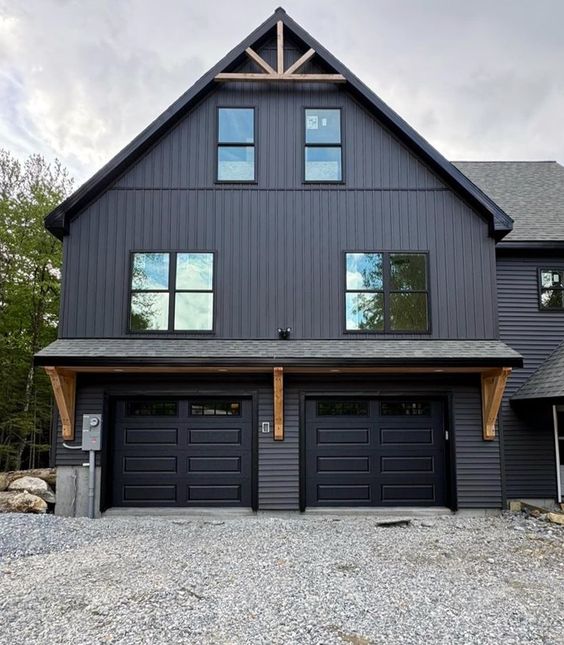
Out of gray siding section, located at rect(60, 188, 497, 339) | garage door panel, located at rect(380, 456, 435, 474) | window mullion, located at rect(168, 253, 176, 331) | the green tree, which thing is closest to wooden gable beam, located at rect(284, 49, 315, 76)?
gray siding section, located at rect(60, 188, 497, 339)

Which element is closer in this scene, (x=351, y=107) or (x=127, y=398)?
(x=127, y=398)

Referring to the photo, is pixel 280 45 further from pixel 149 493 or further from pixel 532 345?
pixel 149 493

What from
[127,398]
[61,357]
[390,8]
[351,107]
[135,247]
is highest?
[390,8]

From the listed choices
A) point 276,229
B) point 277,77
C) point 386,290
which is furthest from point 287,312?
point 277,77

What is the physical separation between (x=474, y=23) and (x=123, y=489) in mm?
13393

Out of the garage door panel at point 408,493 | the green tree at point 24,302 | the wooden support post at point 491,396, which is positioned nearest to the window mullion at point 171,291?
the garage door panel at point 408,493

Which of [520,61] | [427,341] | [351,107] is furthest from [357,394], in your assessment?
[520,61]

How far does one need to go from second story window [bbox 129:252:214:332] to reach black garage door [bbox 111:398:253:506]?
1284 mm

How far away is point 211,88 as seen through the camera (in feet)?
27.2

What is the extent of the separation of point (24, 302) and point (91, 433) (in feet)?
28.4

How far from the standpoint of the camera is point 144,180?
8.08 meters

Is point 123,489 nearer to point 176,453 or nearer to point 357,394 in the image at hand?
point 176,453

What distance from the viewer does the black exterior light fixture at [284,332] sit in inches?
301

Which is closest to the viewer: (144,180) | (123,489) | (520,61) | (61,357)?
(61,357)
